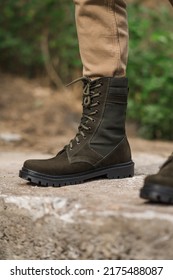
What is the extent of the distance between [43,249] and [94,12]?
35.5 inches

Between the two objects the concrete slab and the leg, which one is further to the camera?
the leg

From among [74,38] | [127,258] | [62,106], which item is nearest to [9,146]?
[62,106]

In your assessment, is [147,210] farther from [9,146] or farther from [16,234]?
[9,146]

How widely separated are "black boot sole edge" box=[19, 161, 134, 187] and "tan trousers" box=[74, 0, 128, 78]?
0.38m

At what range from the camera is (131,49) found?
504 centimetres

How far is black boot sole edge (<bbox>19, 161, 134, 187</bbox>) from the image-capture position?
7.04 feet

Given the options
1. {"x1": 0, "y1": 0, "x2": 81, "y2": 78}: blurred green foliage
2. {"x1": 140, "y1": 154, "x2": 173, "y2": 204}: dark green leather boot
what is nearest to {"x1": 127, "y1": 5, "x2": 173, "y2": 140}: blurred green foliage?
{"x1": 0, "y1": 0, "x2": 81, "y2": 78}: blurred green foliage

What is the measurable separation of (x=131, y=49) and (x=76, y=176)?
3.03m

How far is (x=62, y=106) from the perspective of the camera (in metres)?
5.56

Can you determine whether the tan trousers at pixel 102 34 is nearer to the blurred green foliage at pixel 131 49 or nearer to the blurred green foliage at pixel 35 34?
the blurred green foliage at pixel 131 49

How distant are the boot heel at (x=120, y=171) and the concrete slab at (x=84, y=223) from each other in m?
0.06

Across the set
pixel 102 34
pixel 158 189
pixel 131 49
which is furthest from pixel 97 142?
pixel 131 49

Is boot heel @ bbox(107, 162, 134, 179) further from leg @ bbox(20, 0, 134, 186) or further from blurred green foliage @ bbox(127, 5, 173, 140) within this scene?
blurred green foliage @ bbox(127, 5, 173, 140)

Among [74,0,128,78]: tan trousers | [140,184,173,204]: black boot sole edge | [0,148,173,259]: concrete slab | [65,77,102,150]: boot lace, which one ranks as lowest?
[0,148,173,259]: concrete slab
